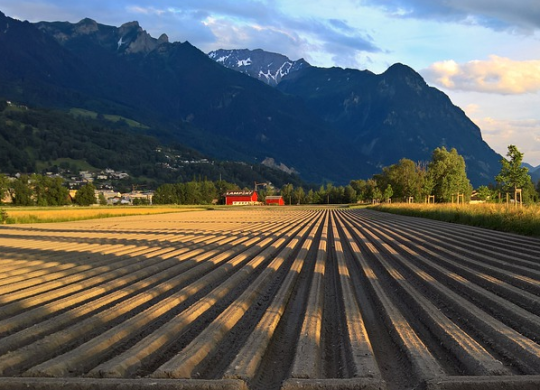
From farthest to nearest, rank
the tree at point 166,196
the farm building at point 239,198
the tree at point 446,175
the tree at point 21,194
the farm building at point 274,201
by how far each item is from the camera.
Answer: the farm building at point 274,201 → the farm building at point 239,198 → the tree at point 166,196 → the tree at point 21,194 → the tree at point 446,175

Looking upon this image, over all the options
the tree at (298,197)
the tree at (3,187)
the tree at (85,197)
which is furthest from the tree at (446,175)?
the tree at (298,197)

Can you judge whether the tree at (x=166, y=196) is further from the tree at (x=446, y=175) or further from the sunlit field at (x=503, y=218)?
the sunlit field at (x=503, y=218)

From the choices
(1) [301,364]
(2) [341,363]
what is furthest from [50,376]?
(2) [341,363]

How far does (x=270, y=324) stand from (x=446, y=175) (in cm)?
Answer: 6281

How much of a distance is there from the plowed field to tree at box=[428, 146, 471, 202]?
175 feet

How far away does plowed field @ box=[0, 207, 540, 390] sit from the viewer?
159 inches

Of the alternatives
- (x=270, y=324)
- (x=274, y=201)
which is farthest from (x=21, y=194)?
(x=270, y=324)

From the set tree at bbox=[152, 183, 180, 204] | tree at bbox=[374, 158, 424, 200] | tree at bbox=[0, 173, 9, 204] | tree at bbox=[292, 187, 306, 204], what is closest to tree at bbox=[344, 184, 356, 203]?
tree at bbox=[292, 187, 306, 204]

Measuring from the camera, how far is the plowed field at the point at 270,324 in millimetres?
4031

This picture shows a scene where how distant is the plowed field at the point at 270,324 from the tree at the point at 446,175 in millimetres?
53451

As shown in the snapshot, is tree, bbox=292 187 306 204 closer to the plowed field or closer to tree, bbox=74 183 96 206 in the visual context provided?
tree, bbox=74 183 96 206

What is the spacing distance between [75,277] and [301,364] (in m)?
6.27

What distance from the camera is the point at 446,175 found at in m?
63.5

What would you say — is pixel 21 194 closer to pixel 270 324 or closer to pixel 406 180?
pixel 406 180
